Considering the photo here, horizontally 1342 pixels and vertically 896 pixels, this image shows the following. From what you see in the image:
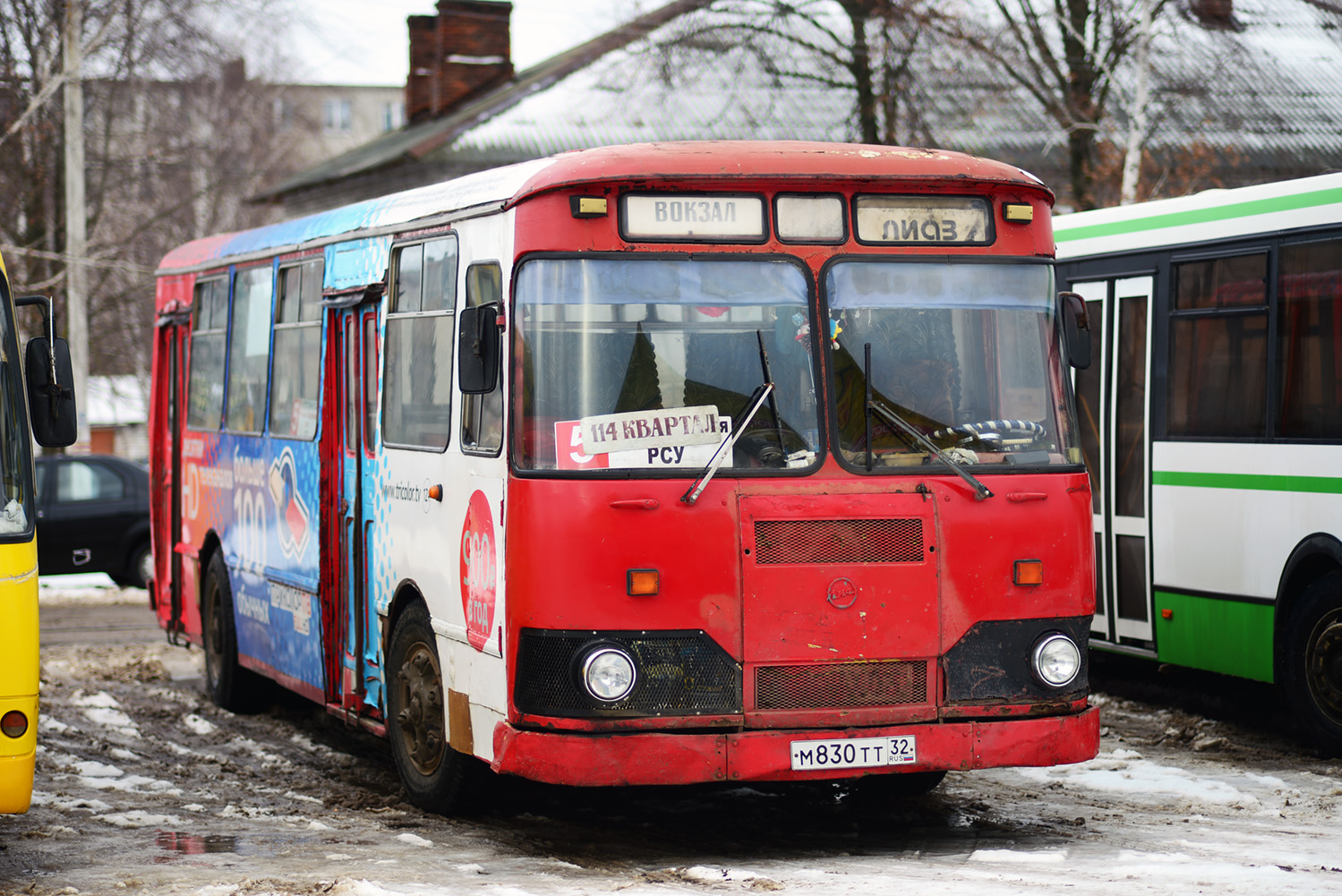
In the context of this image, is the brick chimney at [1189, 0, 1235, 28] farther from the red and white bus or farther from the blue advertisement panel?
the red and white bus

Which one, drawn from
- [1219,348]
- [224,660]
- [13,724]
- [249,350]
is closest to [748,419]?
[13,724]

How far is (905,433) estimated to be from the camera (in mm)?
7594

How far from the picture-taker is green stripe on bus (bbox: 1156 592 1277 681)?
34.3 feet

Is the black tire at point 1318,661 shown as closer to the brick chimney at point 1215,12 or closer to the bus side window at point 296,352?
the bus side window at point 296,352

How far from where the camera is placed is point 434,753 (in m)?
8.62

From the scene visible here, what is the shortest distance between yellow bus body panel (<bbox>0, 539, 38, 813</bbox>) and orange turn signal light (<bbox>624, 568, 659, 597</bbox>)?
2.19m

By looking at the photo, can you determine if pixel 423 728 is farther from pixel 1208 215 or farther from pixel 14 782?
pixel 1208 215

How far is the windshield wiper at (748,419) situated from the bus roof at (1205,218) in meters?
4.04

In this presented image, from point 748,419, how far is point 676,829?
1990mm

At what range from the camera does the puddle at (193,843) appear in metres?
Answer: 7.88

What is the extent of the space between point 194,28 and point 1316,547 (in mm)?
19769

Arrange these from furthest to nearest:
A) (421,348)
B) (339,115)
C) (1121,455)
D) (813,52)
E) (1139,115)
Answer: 1. (339,115)
2. (813,52)
3. (1139,115)
4. (1121,455)
5. (421,348)

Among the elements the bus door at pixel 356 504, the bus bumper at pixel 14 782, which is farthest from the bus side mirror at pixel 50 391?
the bus door at pixel 356 504

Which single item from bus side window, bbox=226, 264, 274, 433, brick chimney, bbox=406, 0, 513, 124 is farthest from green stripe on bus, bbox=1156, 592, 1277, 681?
brick chimney, bbox=406, 0, 513, 124
